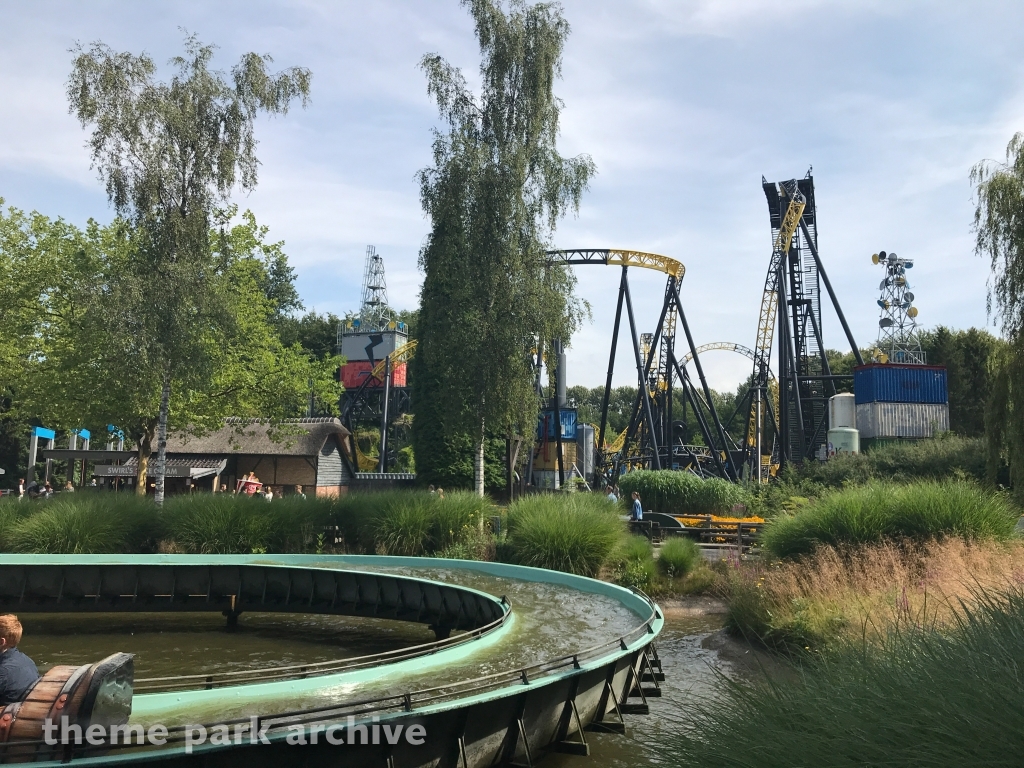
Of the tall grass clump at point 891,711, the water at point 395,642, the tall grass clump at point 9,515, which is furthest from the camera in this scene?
the tall grass clump at point 9,515

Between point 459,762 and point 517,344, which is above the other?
point 517,344

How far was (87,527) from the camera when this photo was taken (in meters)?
16.2

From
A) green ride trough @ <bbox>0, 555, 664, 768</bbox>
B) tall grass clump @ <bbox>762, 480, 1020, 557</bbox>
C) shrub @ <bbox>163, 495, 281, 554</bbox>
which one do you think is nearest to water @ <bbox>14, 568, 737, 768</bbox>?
green ride trough @ <bbox>0, 555, 664, 768</bbox>

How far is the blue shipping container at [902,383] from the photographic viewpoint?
3428cm

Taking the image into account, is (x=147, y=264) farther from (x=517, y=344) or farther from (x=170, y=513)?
(x=517, y=344)

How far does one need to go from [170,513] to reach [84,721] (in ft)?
43.2

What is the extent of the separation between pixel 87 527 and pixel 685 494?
51.4ft

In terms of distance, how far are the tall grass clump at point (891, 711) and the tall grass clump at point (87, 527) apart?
1482cm

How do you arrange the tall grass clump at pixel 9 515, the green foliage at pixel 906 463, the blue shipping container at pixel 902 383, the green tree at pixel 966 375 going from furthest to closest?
the green tree at pixel 966 375 < the blue shipping container at pixel 902 383 < the green foliage at pixel 906 463 < the tall grass clump at pixel 9 515

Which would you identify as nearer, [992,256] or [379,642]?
[379,642]

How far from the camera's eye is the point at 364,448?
2618 inches

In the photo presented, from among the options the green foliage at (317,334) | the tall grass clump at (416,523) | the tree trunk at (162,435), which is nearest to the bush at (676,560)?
the tall grass clump at (416,523)

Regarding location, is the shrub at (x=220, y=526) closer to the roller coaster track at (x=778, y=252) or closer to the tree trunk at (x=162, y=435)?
the tree trunk at (x=162, y=435)

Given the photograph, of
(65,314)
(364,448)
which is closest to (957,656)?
(65,314)
